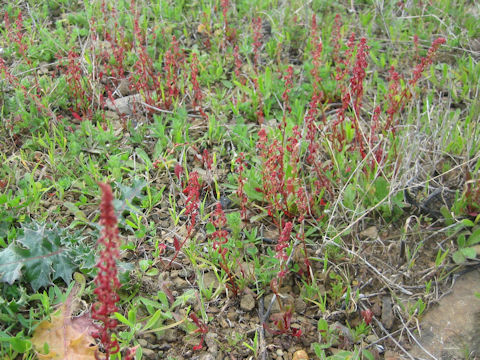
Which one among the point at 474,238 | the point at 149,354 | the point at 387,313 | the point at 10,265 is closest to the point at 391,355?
the point at 387,313

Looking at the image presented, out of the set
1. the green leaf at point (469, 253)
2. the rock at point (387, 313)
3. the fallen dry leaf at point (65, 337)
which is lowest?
the rock at point (387, 313)

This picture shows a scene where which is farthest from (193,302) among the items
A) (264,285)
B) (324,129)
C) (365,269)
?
(324,129)

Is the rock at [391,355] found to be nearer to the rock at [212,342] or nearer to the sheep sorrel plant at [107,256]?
the rock at [212,342]

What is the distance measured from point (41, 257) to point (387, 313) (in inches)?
77.2

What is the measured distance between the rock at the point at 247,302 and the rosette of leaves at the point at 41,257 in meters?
0.87

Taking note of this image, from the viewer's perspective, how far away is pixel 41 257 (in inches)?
103

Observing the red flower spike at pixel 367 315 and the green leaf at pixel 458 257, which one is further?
the green leaf at pixel 458 257

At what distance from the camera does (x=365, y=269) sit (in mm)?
2906

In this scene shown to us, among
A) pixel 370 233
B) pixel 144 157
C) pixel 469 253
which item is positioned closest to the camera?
pixel 469 253

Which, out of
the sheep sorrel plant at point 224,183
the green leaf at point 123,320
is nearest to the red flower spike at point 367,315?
the sheep sorrel plant at point 224,183

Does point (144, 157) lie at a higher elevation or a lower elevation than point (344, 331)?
higher

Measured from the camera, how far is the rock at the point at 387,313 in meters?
2.74

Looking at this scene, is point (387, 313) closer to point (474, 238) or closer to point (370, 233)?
point (370, 233)

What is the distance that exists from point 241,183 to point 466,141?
160 centimetres
